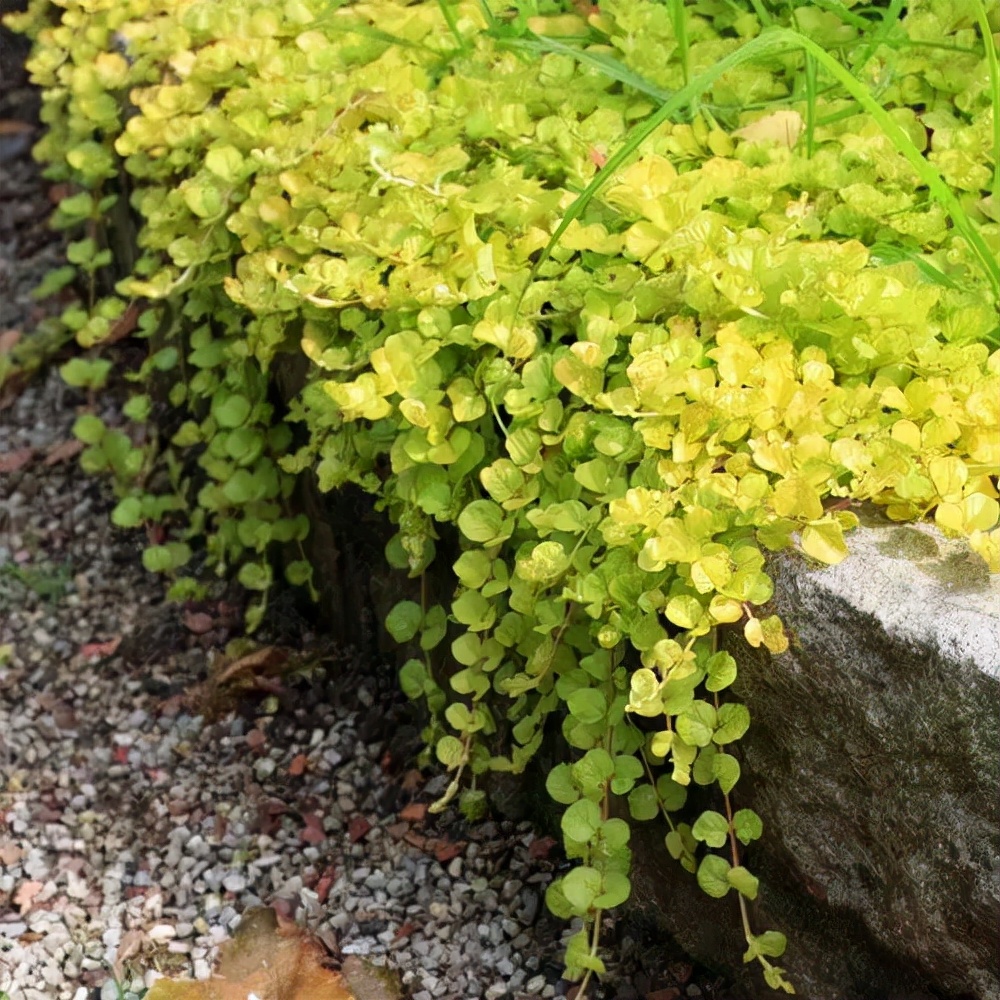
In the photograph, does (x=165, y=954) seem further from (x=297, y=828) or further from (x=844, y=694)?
(x=844, y=694)

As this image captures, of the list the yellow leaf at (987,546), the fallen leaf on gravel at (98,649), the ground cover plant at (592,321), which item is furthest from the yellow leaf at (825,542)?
the fallen leaf on gravel at (98,649)

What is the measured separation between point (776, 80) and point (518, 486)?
94 cm

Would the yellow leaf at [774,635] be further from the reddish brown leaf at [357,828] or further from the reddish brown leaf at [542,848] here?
the reddish brown leaf at [357,828]

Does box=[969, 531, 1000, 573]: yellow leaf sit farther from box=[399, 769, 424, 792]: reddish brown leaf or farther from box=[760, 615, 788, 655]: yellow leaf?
box=[399, 769, 424, 792]: reddish brown leaf

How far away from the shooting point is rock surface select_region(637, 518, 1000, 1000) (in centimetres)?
136

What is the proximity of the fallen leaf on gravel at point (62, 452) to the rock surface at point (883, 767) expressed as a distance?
204 centimetres

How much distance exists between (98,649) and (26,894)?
0.63m

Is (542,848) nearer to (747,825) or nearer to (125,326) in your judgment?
(747,825)

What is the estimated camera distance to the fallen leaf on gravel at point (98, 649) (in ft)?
8.62

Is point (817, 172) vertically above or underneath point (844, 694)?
above

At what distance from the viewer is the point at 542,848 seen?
6.69 feet

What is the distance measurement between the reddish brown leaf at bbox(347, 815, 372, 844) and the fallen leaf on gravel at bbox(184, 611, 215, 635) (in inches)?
24.0

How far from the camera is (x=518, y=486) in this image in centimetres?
167

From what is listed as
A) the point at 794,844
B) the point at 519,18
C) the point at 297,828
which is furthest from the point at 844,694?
the point at 519,18
